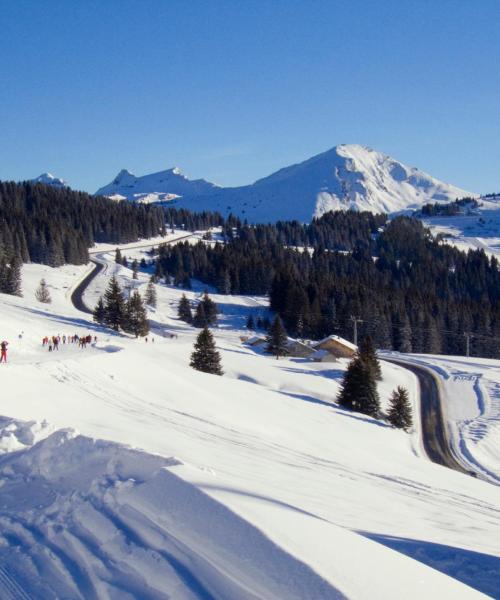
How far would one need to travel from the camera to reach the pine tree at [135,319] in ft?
175

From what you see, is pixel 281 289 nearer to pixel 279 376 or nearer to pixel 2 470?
pixel 279 376

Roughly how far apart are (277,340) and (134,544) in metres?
53.6

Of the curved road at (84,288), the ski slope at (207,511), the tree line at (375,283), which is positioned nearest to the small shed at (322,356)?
the tree line at (375,283)

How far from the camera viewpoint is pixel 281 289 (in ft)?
296

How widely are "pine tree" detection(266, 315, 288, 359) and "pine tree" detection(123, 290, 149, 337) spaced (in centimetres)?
1345

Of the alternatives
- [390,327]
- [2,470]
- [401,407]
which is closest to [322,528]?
[2,470]

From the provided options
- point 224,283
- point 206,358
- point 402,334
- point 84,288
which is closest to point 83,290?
point 84,288

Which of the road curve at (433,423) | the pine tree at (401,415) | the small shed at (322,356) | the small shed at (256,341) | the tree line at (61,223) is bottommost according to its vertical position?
the road curve at (433,423)

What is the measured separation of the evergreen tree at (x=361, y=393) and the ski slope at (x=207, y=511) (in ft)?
46.3

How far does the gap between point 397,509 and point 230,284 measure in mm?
98518

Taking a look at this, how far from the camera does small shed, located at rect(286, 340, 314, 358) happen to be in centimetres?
6081

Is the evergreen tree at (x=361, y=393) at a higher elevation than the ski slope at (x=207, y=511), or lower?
lower

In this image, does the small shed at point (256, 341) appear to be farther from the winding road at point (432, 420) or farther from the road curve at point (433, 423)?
the road curve at point (433, 423)

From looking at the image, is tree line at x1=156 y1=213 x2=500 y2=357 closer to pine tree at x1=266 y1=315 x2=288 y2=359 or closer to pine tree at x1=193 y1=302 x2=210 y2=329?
pine tree at x1=193 y1=302 x2=210 y2=329
